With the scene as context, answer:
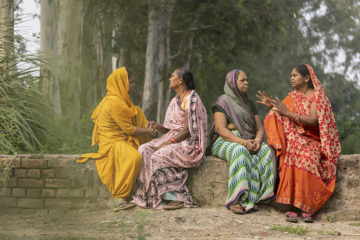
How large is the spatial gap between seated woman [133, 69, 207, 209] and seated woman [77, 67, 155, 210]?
134 millimetres

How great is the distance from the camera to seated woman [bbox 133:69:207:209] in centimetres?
511

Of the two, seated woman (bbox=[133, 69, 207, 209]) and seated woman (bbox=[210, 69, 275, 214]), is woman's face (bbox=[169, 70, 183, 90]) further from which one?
seated woman (bbox=[210, 69, 275, 214])

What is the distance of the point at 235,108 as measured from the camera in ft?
17.9

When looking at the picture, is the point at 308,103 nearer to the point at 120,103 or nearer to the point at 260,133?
the point at 260,133

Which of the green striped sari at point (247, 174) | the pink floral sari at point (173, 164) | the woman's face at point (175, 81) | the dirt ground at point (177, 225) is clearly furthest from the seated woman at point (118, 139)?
the green striped sari at point (247, 174)

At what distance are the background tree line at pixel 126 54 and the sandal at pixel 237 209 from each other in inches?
111

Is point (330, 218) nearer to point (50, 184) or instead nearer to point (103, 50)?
point (50, 184)

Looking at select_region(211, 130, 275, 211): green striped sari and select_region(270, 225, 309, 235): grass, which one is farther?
select_region(211, 130, 275, 211): green striped sari

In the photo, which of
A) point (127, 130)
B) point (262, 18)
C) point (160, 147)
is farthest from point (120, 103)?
point (262, 18)

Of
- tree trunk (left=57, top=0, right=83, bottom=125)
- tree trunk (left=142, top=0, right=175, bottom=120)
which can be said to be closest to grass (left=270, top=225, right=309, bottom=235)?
tree trunk (left=57, top=0, right=83, bottom=125)

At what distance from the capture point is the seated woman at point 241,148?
5.05m

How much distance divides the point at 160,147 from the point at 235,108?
39.2 inches

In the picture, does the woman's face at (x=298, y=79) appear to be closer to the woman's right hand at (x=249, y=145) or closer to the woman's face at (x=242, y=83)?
the woman's face at (x=242, y=83)

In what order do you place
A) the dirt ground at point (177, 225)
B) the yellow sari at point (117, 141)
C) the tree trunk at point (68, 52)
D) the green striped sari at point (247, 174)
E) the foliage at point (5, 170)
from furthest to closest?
the tree trunk at point (68, 52) < the foliage at point (5, 170) < the yellow sari at point (117, 141) < the green striped sari at point (247, 174) < the dirt ground at point (177, 225)
